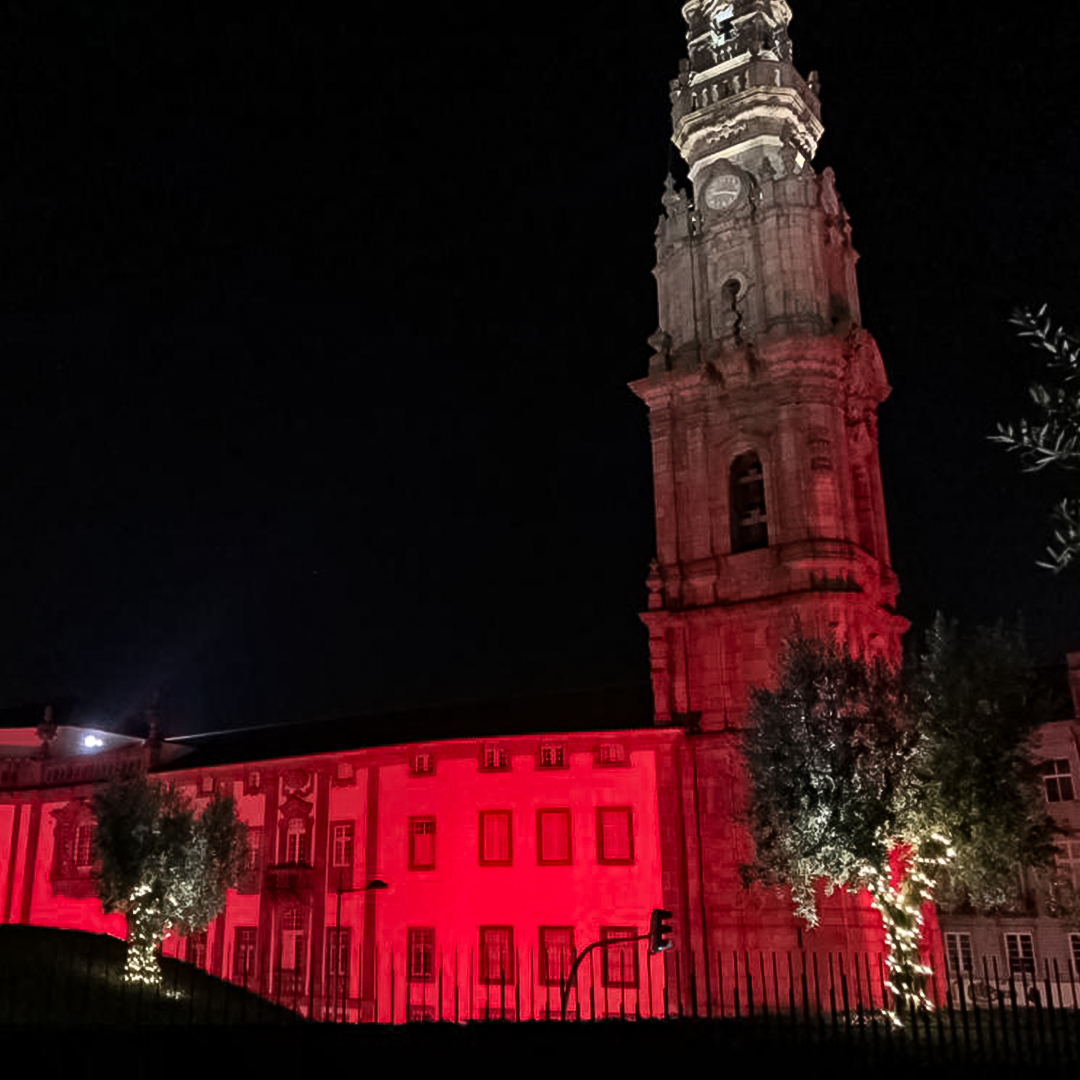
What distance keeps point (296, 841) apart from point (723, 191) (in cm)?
3077

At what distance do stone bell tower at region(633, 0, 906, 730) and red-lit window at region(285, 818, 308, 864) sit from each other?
15.0 metres

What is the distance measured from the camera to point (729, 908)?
1328 inches

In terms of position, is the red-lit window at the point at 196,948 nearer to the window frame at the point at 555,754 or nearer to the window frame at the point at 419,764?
the window frame at the point at 419,764

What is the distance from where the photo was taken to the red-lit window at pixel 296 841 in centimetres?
4088

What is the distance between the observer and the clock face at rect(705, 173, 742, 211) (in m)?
42.4

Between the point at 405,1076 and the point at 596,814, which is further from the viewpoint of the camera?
the point at 596,814

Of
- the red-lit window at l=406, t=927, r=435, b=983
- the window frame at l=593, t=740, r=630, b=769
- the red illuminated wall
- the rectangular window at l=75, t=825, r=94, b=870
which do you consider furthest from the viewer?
the rectangular window at l=75, t=825, r=94, b=870

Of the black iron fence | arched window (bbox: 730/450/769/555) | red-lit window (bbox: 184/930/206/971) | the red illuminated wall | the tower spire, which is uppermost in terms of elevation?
the tower spire

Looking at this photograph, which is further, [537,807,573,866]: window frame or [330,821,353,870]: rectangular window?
[330,821,353,870]: rectangular window

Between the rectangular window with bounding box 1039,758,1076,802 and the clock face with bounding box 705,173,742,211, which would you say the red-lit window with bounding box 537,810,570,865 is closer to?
the rectangular window with bounding box 1039,758,1076,802

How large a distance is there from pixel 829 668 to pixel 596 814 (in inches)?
437

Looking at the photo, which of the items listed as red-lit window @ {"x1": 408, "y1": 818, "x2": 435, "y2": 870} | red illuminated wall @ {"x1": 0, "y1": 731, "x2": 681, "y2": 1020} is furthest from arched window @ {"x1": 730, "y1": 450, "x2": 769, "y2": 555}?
red-lit window @ {"x1": 408, "y1": 818, "x2": 435, "y2": 870}

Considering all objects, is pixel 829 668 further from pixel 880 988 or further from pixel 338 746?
pixel 338 746

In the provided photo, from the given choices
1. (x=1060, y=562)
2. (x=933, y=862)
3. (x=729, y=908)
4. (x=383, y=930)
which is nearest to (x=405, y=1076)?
(x=1060, y=562)
